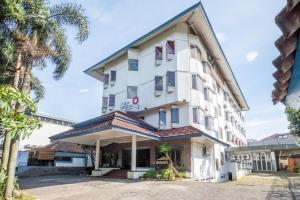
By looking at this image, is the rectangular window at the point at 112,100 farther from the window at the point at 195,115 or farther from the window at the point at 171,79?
the window at the point at 195,115

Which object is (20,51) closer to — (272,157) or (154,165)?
(154,165)

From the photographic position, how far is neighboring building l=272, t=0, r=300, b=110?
98.2 inches

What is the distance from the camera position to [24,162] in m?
32.6

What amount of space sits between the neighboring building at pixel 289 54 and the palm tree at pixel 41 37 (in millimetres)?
9266

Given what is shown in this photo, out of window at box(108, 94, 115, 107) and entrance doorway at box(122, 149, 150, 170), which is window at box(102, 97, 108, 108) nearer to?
window at box(108, 94, 115, 107)

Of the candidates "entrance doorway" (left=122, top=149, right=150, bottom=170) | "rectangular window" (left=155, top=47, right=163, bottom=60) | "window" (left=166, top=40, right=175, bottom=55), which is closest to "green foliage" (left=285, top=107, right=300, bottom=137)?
"window" (left=166, top=40, right=175, bottom=55)

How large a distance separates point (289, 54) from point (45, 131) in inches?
1777

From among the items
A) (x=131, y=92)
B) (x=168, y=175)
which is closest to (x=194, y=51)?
(x=131, y=92)

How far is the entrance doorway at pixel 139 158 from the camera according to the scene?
24.5 meters

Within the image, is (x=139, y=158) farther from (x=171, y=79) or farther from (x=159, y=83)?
(x=171, y=79)

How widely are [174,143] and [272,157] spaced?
80.9ft

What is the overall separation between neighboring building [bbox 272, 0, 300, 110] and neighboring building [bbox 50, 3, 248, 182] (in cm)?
1535

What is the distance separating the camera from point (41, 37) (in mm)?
13648

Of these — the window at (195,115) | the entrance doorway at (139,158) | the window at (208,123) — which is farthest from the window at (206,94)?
the entrance doorway at (139,158)
